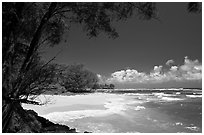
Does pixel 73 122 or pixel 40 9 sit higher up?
pixel 40 9

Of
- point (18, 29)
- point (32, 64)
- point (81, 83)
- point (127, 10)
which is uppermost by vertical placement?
point (127, 10)

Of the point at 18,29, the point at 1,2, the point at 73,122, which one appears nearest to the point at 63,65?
the point at 18,29

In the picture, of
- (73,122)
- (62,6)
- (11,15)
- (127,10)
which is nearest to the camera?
(11,15)

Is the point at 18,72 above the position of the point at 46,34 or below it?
below

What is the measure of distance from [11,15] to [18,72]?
0.94 m

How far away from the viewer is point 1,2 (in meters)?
3.42

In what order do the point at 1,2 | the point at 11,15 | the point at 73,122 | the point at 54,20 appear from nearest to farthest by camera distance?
the point at 1,2 → the point at 11,15 → the point at 54,20 → the point at 73,122

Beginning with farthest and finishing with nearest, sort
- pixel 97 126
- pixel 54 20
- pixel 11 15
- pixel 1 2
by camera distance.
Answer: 1. pixel 97 126
2. pixel 54 20
3. pixel 11 15
4. pixel 1 2

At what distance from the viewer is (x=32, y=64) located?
412cm

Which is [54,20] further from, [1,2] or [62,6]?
[1,2]

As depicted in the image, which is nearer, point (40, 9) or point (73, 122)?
point (40, 9)

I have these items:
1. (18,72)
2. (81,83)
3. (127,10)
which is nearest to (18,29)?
(18,72)

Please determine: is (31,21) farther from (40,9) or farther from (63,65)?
(63,65)

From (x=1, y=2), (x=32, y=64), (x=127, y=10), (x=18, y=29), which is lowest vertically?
(x=32, y=64)
